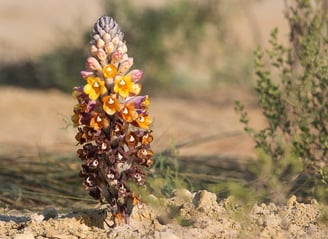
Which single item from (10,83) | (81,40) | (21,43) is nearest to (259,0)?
(81,40)

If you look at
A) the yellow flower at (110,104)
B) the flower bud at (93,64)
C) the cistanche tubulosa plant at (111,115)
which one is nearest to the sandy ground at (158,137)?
the cistanche tubulosa plant at (111,115)

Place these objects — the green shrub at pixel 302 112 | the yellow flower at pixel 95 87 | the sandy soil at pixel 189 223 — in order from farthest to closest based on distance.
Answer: the green shrub at pixel 302 112 < the sandy soil at pixel 189 223 < the yellow flower at pixel 95 87

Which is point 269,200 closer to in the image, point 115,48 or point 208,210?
point 208,210

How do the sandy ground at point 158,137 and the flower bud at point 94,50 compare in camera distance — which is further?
the sandy ground at point 158,137

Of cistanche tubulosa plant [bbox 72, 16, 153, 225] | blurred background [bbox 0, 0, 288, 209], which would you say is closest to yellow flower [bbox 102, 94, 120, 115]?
cistanche tubulosa plant [bbox 72, 16, 153, 225]

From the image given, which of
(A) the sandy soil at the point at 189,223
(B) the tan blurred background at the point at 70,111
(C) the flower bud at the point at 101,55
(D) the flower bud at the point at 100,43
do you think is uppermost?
(B) the tan blurred background at the point at 70,111

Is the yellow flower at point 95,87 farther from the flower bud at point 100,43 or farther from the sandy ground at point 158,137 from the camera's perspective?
the sandy ground at point 158,137

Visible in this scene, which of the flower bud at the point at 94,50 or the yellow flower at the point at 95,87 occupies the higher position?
the flower bud at the point at 94,50
